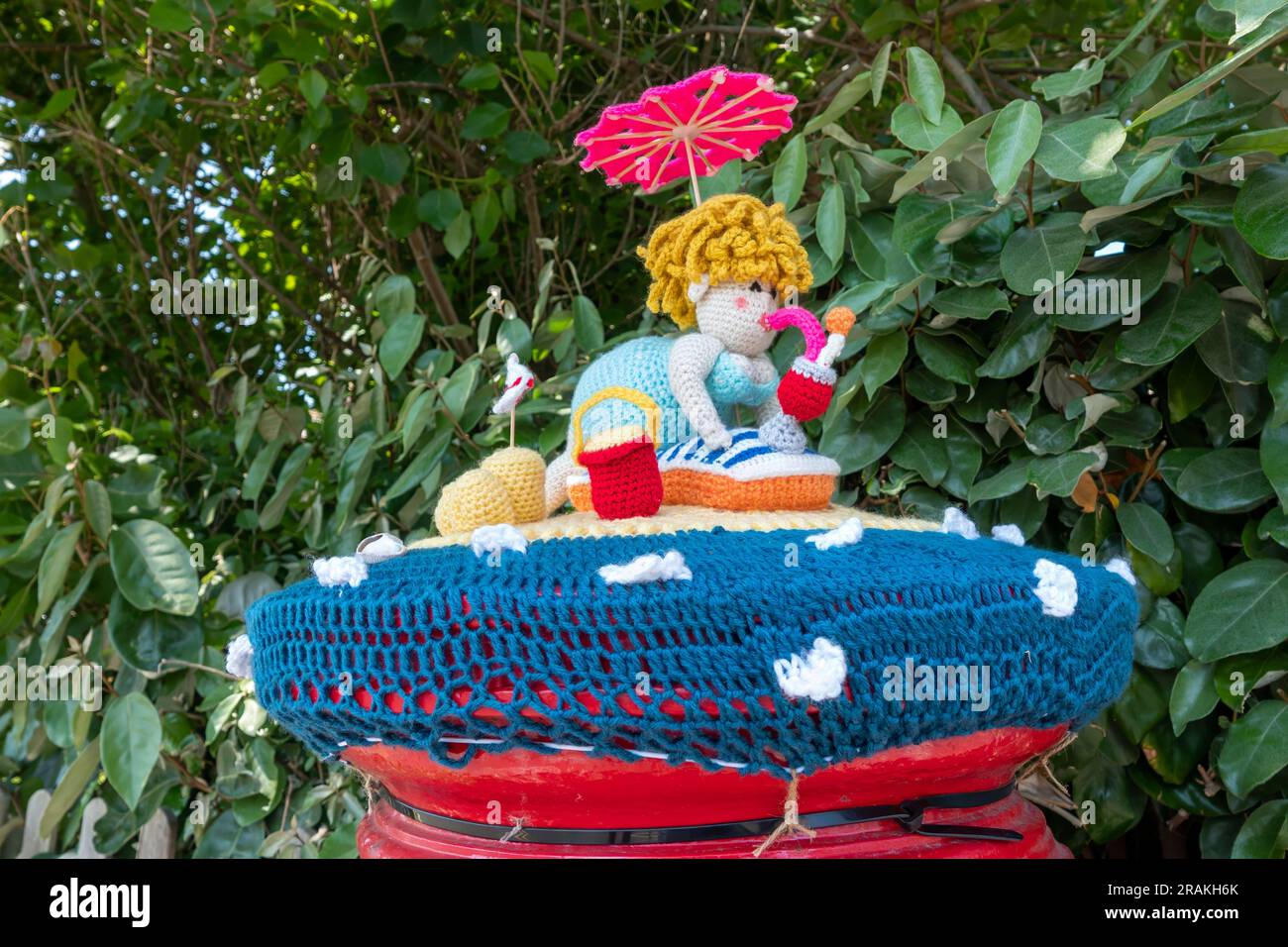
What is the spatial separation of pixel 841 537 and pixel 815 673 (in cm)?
11

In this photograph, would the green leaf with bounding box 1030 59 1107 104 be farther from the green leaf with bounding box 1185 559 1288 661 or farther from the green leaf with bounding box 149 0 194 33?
the green leaf with bounding box 149 0 194 33

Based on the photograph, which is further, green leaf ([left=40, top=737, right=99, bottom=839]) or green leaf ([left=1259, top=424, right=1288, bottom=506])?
green leaf ([left=40, top=737, right=99, bottom=839])

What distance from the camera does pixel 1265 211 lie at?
71 centimetres

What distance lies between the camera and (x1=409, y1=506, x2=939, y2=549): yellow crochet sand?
1.92 feet

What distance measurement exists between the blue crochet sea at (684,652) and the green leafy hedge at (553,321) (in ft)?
0.98

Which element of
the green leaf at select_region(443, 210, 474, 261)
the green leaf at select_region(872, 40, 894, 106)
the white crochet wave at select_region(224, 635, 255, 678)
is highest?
the green leaf at select_region(443, 210, 474, 261)

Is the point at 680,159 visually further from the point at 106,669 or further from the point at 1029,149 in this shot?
the point at 106,669

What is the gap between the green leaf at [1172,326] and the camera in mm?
812

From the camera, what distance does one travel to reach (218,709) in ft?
3.74

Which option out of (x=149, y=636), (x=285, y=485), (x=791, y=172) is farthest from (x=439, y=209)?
(x=149, y=636)

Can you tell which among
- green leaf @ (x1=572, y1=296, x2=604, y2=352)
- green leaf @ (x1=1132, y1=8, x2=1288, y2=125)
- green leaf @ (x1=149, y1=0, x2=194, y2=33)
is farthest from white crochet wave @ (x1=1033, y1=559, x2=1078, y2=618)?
green leaf @ (x1=149, y1=0, x2=194, y2=33)

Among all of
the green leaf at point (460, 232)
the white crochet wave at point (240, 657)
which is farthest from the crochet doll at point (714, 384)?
the green leaf at point (460, 232)
